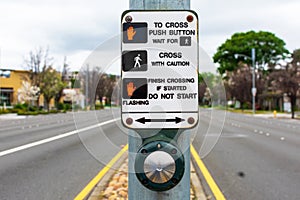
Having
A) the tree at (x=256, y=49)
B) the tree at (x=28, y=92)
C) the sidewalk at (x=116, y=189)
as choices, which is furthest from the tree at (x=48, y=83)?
the sidewalk at (x=116, y=189)

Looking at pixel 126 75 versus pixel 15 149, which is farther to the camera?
pixel 15 149

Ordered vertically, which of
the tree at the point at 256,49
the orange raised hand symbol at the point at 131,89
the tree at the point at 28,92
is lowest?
the orange raised hand symbol at the point at 131,89

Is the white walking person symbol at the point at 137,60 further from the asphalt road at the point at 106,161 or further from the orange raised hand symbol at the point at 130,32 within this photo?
the asphalt road at the point at 106,161

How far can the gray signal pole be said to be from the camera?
1.89 metres

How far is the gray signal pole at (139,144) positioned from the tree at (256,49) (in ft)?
231

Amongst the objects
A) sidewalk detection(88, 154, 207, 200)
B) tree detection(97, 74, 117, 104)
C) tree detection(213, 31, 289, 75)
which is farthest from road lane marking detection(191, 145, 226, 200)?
tree detection(213, 31, 289, 75)

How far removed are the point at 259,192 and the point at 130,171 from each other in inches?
200

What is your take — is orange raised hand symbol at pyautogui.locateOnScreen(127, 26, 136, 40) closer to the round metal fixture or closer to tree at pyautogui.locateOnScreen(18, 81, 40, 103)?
the round metal fixture

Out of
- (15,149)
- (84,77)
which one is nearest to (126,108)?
(84,77)

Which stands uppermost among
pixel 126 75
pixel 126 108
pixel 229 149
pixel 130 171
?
pixel 126 75

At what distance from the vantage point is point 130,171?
75.5 inches

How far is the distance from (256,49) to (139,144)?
73.8 metres

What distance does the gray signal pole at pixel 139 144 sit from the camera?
1.89 meters

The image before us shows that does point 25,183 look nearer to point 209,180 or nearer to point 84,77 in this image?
point 209,180
